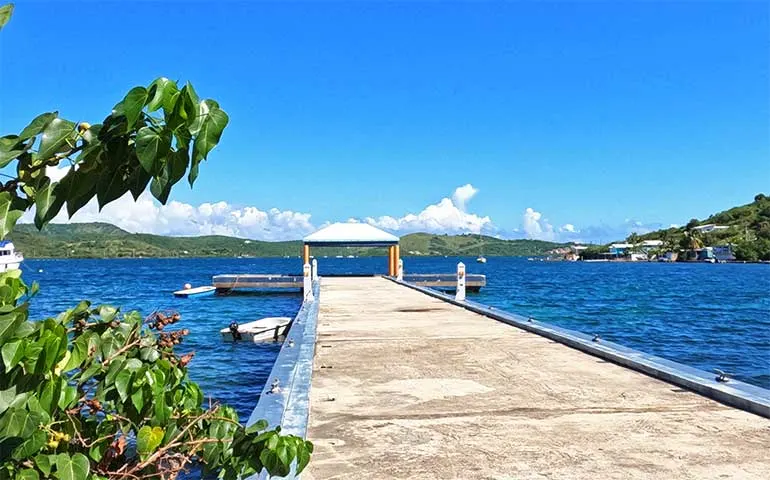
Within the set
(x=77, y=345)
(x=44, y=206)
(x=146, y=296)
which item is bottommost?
(x=146, y=296)

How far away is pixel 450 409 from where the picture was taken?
5.50 meters

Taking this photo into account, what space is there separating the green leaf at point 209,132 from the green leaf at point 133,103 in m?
0.12

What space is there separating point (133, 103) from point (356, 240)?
34.4 meters

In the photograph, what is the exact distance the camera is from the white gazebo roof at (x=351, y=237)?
35.4 m

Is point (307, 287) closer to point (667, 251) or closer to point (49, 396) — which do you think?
point (49, 396)

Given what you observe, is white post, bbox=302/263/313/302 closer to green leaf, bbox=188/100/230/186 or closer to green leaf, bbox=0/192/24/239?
green leaf, bbox=0/192/24/239

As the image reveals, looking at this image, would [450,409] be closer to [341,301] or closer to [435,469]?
[435,469]

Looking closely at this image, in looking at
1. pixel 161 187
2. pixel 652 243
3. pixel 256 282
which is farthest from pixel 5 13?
pixel 652 243

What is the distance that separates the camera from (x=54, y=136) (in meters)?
1.35

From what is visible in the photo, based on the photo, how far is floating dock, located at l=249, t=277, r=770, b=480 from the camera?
405cm

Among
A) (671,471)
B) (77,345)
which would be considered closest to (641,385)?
(671,471)

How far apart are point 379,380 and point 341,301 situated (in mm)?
11973

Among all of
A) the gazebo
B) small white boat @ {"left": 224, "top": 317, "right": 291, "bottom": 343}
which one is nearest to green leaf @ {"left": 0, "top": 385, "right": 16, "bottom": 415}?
small white boat @ {"left": 224, "top": 317, "right": 291, "bottom": 343}

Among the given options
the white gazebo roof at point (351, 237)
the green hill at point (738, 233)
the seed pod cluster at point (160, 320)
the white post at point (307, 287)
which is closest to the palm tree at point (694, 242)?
the green hill at point (738, 233)
